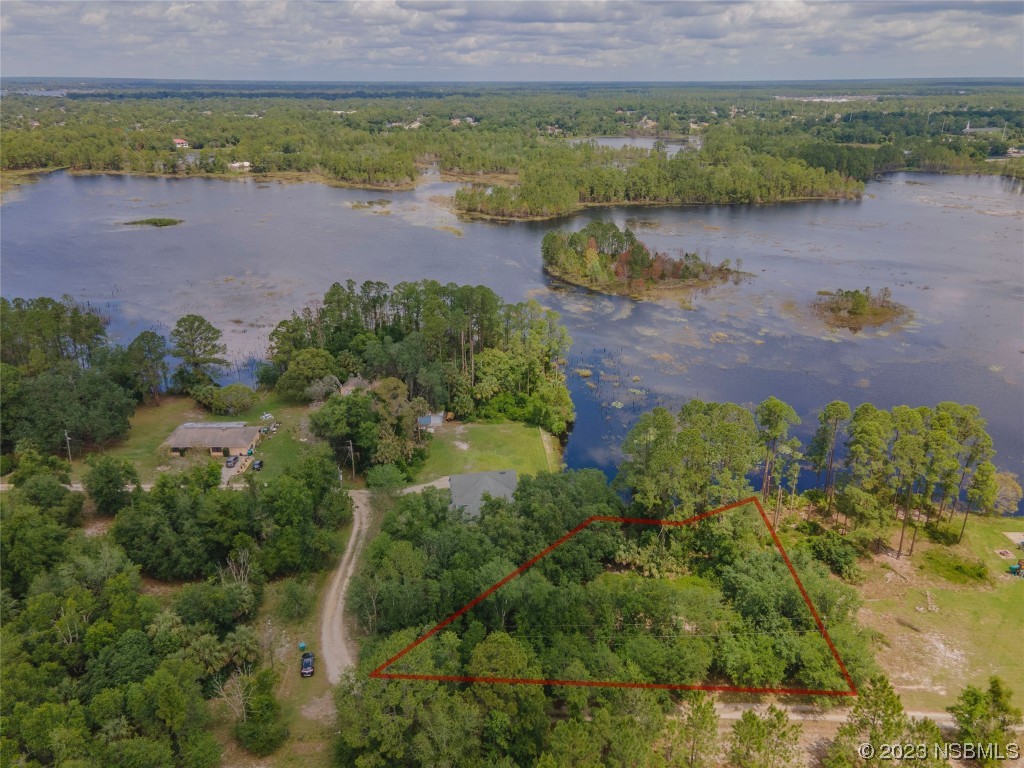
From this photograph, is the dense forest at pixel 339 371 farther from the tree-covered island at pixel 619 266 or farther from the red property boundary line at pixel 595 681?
the tree-covered island at pixel 619 266

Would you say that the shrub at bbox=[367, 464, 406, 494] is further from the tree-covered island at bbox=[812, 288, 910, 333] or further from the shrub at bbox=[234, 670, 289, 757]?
the tree-covered island at bbox=[812, 288, 910, 333]

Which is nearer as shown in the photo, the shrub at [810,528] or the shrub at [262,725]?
the shrub at [262,725]

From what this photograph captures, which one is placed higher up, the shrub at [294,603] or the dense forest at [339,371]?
the dense forest at [339,371]

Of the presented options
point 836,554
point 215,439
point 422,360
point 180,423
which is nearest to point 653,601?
point 836,554

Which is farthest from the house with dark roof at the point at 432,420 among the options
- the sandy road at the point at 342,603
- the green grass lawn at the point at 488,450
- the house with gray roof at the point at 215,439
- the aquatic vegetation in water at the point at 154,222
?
the aquatic vegetation in water at the point at 154,222

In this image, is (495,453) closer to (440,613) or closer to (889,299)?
(440,613)

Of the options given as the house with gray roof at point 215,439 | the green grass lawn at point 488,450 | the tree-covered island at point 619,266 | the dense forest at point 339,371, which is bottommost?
the green grass lawn at point 488,450

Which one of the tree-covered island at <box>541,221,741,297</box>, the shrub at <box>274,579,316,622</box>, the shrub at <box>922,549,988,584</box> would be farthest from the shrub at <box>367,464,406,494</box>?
the tree-covered island at <box>541,221,741,297</box>
